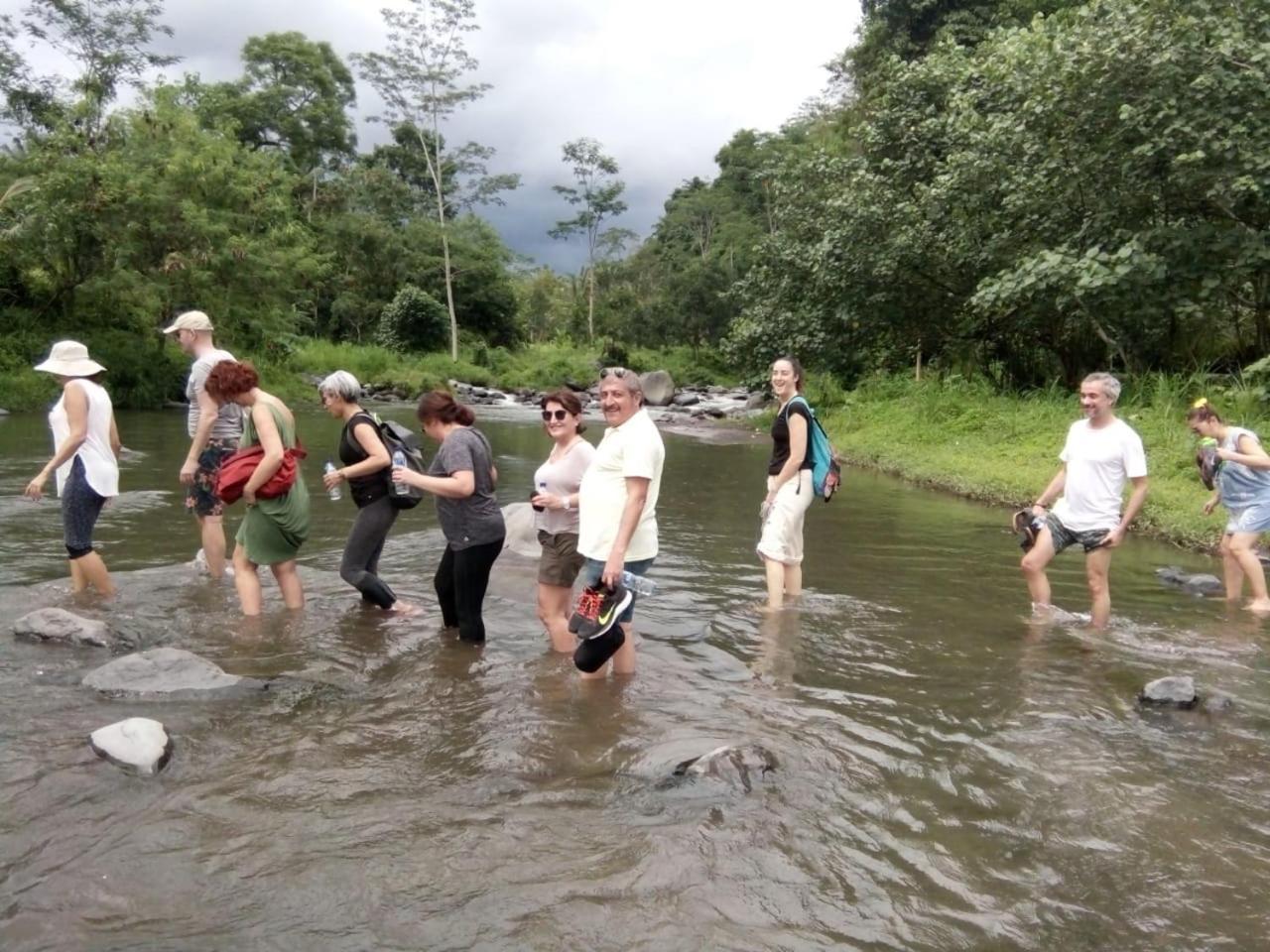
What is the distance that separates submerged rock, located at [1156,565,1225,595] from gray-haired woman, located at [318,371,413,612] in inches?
265

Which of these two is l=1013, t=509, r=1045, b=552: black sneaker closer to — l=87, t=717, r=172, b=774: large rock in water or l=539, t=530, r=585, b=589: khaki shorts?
l=539, t=530, r=585, b=589: khaki shorts

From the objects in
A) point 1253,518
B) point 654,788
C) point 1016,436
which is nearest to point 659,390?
point 1016,436

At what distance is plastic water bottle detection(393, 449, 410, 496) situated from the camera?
19.0ft

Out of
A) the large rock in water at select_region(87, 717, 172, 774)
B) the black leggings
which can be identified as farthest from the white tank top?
the large rock in water at select_region(87, 717, 172, 774)

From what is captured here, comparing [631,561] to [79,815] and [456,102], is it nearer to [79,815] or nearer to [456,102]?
[79,815]

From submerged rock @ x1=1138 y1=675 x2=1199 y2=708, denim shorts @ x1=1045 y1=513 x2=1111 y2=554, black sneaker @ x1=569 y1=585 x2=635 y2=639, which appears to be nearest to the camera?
black sneaker @ x1=569 y1=585 x2=635 y2=639

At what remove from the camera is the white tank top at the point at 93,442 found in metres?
6.25

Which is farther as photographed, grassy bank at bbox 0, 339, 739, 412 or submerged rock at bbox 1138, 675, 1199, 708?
grassy bank at bbox 0, 339, 739, 412

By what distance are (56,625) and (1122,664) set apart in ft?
21.8

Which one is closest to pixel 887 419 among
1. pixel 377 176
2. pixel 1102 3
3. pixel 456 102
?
pixel 1102 3

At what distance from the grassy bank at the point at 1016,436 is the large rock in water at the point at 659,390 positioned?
12547mm

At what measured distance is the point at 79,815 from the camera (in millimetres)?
3590

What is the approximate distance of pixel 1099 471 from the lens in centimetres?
620

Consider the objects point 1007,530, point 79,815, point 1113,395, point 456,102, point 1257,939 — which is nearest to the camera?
point 1257,939
